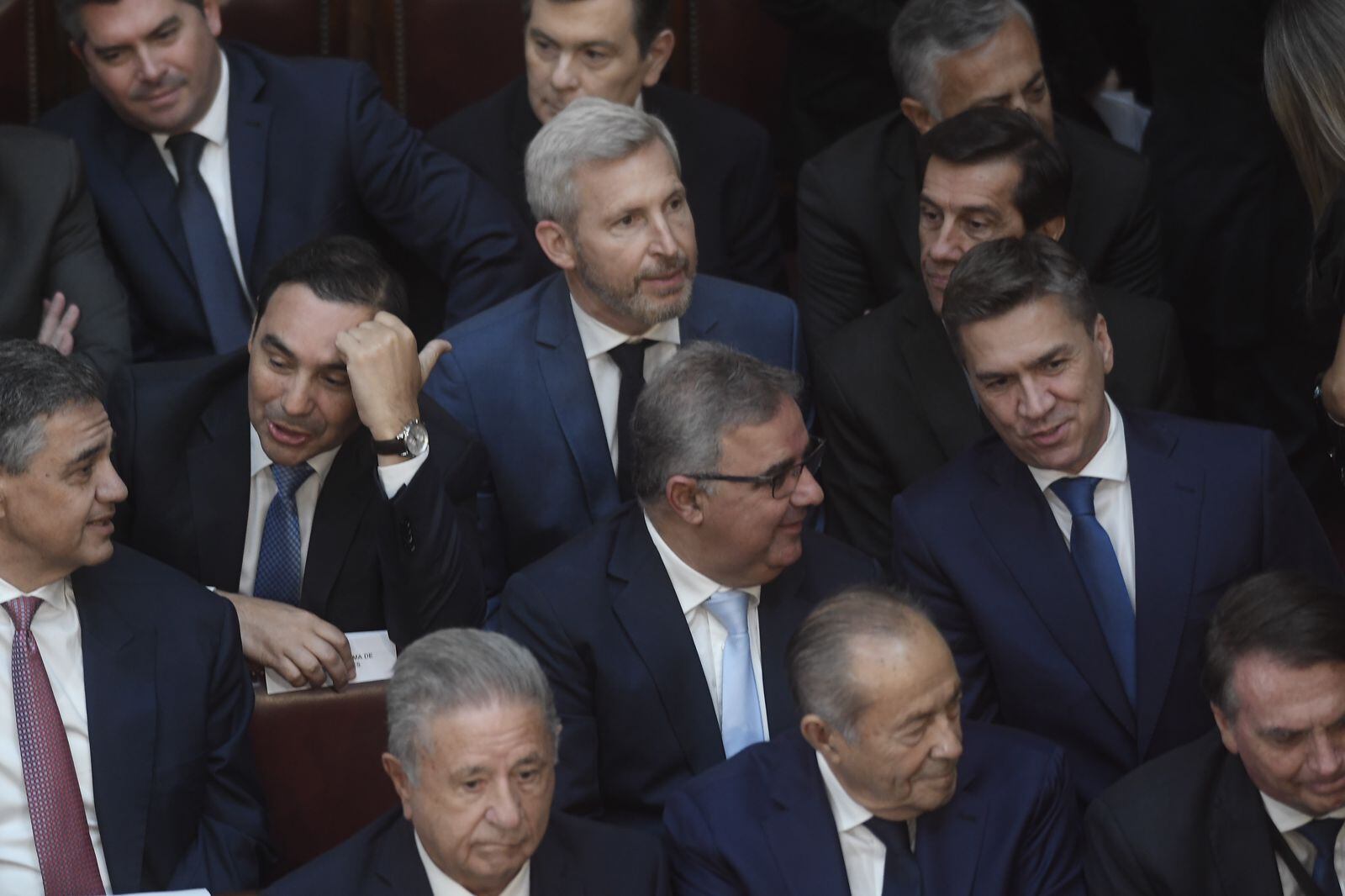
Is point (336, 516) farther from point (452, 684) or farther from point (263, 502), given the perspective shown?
point (452, 684)

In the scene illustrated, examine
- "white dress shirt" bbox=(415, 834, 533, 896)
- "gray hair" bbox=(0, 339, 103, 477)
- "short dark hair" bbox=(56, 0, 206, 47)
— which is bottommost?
"white dress shirt" bbox=(415, 834, 533, 896)

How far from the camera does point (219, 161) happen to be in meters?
3.66

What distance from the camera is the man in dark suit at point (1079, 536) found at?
2.88 m

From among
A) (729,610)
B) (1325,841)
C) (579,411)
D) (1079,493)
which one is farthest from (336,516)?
(1325,841)

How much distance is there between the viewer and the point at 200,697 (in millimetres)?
2799

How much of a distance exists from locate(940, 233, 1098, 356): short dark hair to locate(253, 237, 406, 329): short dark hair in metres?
0.85

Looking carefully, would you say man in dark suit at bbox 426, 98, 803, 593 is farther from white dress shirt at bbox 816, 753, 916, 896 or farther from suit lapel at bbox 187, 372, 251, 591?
white dress shirt at bbox 816, 753, 916, 896

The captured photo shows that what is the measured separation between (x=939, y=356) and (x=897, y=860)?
0.97 metres

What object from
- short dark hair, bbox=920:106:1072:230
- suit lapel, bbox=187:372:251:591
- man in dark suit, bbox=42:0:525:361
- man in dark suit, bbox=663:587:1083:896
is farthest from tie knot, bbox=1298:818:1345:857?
man in dark suit, bbox=42:0:525:361

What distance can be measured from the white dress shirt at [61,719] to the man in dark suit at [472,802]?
40cm

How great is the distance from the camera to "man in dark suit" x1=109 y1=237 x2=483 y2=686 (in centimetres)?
303

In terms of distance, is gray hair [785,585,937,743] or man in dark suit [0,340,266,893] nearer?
gray hair [785,585,937,743]

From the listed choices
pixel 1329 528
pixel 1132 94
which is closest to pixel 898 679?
pixel 1329 528

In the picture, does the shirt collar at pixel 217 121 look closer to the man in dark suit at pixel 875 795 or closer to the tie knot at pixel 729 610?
the tie knot at pixel 729 610
